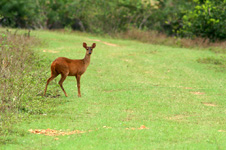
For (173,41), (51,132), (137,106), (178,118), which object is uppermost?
(51,132)

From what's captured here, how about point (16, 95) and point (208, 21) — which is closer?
point (16, 95)

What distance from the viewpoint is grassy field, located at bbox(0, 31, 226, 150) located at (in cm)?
781

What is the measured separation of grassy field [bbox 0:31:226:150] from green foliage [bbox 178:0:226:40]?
4330mm

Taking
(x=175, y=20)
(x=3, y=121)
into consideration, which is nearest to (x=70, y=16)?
(x=175, y=20)

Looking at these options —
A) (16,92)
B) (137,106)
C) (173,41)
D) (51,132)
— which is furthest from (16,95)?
(173,41)

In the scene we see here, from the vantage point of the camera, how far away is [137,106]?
36.3ft

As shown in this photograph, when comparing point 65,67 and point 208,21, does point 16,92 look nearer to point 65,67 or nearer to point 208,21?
point 65,67

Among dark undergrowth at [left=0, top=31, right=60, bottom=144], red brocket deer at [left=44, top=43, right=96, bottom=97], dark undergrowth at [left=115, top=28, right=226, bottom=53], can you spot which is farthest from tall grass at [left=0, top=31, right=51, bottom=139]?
dark undergrowth at [left=115, top=28, right=226, bottom=53]

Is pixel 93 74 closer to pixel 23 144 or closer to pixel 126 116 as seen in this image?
pixel 126 116

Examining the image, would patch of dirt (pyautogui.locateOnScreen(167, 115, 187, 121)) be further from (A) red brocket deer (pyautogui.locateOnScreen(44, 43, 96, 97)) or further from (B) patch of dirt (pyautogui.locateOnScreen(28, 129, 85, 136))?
(A) red brocket deer (pyautogui.locateOnScreen(44, 43, 96, 97))

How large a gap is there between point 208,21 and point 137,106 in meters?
14.9

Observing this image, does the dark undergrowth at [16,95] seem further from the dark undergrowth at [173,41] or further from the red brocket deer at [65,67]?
the dark undergrowth at [173,41]

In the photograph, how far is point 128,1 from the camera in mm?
29219

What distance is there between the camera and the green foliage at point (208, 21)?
2433 centimetres
